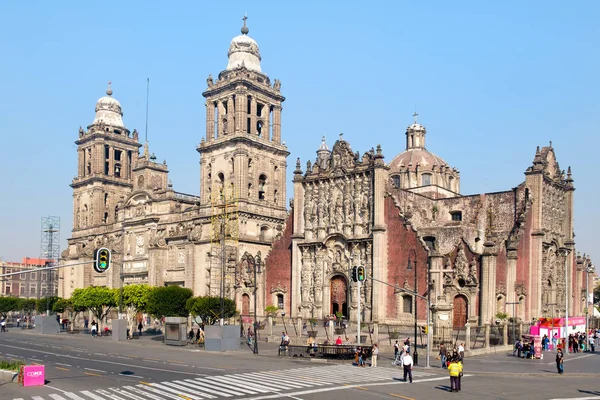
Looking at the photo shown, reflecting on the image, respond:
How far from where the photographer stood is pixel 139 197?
100m

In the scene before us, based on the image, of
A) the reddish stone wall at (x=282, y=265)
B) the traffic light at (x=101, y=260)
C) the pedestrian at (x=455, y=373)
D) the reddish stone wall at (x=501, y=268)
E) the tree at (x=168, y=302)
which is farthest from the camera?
the reddish stone wall at (x=282, y=265)

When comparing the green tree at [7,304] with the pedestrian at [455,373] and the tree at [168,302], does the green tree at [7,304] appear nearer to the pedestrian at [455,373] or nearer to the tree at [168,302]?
the tree at [168,302]

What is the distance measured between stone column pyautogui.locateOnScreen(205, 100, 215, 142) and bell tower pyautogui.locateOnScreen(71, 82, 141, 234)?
2871 centimetres

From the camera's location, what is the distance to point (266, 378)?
108ft

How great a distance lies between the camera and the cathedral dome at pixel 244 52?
3573 inches

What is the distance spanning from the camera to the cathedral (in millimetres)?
62000

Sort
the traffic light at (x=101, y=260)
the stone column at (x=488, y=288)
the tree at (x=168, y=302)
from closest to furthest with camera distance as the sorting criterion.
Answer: the traffic light at (x=101, y=260) < the stone column at (x=488, y=288) < the tree at (x=168, y=302)

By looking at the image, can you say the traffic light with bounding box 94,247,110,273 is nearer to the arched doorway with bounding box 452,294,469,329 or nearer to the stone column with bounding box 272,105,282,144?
the arched doorway with bounding box 452,294,469,329

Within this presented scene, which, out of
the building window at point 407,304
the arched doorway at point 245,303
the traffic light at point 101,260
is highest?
the traffic light at point 101,260

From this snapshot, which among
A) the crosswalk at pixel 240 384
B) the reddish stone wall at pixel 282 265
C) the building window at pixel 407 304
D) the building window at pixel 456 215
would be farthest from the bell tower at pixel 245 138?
the crosswalk at pixel 240 384

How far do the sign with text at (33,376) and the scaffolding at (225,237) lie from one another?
153 ft

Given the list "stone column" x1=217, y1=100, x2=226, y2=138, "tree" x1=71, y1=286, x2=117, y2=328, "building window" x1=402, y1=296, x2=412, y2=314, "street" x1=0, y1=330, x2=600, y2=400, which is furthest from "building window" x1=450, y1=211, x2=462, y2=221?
"tree" x1=71, y1=286, x2=117, y2=328

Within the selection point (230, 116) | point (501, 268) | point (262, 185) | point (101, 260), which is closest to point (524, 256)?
point (501, 268)

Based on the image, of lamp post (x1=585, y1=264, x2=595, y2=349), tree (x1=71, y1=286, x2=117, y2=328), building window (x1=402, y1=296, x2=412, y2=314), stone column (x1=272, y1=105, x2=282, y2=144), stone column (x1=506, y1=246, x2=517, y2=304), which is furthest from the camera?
stone column (x1=272, y1=105, x2=282, y2=144)
